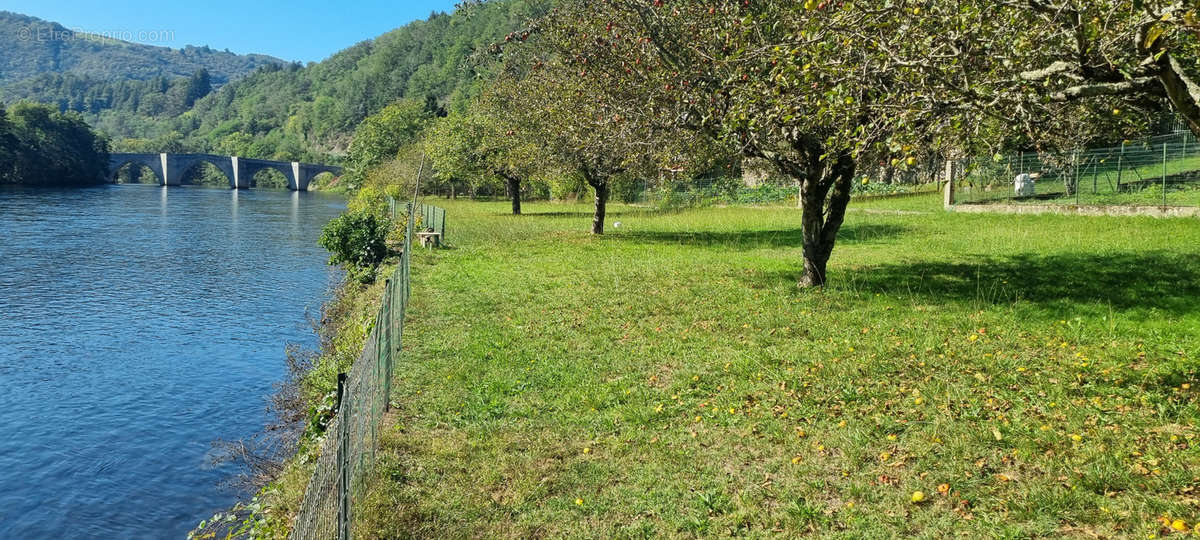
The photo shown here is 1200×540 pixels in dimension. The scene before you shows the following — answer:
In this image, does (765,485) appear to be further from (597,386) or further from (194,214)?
(194,214)

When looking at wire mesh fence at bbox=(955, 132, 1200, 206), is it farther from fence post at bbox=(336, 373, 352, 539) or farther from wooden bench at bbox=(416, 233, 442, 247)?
fence post at bbox=(336, 373, 352, 539)

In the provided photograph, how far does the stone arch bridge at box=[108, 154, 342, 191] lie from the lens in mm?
128375

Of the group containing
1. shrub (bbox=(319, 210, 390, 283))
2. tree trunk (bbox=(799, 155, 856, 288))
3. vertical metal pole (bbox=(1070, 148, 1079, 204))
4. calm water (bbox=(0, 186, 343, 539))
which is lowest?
calm water (bbox=(0, 186, 343, 539))

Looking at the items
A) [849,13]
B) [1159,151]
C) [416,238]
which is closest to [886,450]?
[849,13]

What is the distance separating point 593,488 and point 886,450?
2.77m

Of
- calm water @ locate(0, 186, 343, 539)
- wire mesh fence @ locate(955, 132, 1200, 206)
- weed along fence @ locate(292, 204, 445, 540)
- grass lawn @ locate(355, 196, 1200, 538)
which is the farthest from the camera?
wire mesh fence @ locate(955, 132, 1200, 206)

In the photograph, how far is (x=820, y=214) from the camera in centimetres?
1505

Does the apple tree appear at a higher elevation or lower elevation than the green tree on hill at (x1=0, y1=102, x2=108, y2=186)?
lower

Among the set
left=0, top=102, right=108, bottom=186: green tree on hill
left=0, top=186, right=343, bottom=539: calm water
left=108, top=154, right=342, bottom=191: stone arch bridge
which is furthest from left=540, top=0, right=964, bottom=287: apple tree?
left=108, top=154, right=342, bottom=191: stone arch bridge

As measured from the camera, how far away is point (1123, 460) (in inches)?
263

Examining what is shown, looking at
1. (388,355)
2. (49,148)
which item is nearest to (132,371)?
(388,355)

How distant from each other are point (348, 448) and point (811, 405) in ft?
16.6

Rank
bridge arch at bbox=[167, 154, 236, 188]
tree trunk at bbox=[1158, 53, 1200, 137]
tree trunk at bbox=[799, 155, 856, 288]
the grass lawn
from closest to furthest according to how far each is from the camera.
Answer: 1. the grass lawn
2. tree trunk at bbox=[1158, 53, 1200, 137]
3. tree trunk at bbox=[799, 155, 856, 288]
4. bridge arch at bbox=[167, 154, 236, 188]

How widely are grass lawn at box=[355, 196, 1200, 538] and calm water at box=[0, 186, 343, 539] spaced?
11.5 feet
